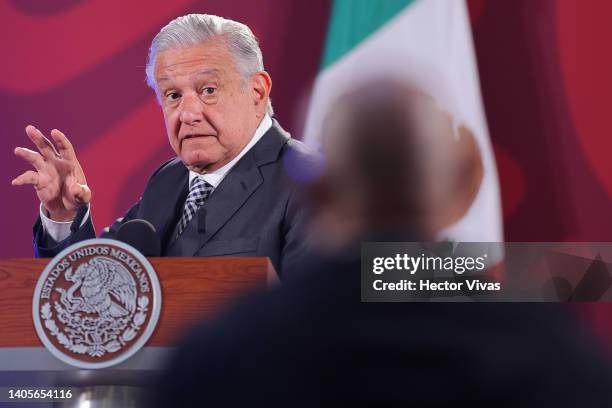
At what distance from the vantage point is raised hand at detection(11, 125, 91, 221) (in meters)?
2.15

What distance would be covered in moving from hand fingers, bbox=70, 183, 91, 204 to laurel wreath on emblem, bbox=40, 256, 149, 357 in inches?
21.4

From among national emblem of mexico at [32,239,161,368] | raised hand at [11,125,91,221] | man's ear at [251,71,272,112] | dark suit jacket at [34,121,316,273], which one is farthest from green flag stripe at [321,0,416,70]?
national emblem of mexico at [32,239,161,368]

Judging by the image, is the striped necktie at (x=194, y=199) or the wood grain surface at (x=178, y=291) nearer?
the wood grain surface at (x=178, y=291)

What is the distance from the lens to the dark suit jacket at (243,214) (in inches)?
89.5

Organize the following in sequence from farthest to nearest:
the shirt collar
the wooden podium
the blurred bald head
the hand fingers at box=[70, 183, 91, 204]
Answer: the blurred bald head
the shirt collar
the hand fingers at box=[70, 183, 91, 204]
the wooden podium

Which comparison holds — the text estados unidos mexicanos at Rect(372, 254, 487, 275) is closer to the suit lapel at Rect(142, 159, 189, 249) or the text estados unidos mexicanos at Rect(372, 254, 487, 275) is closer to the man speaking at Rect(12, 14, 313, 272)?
the man speaking at Rect(12, 14, 313, 272)

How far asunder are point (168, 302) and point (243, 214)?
2.27 ft

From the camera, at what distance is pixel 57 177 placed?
88.0 inches

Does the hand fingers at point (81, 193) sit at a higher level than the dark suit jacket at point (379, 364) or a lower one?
higher

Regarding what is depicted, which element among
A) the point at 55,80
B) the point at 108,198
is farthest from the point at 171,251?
the point at 55,80

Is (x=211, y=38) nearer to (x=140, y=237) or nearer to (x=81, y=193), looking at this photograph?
(x=81, y=193)

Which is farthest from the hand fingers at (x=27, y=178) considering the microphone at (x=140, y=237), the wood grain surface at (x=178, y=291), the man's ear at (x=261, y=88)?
the man's ear at (x=261, y=88)

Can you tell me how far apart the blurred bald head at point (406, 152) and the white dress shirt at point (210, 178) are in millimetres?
283

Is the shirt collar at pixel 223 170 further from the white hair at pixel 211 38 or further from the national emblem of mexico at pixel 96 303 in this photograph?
the national emblem of mexico at pixel 96 303
